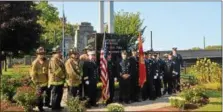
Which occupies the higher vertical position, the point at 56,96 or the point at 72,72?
the point at 72,72

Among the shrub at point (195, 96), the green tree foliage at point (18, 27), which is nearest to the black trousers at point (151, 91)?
the shrub at point (195, 96)

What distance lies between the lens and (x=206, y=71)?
17.3 metres

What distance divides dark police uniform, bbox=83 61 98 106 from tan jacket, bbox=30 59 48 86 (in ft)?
3.72

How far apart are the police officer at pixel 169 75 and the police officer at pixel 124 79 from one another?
2.58 metres

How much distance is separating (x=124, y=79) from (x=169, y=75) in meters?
3.01

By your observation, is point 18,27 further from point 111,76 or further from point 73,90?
point 73,90

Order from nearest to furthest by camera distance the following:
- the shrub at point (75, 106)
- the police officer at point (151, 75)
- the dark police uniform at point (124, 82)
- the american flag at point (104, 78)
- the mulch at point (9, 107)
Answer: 1. the mulch at point (9, 107)
2. the shrub at point (75, 106)
3. the american flag at point (104, 78)
4. the dark police uniform at point (124, 82)
5. the police officer at point (151, 75)

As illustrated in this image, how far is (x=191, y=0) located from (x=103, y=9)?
5.46 metres

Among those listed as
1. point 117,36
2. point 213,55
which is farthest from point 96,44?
point 213,55

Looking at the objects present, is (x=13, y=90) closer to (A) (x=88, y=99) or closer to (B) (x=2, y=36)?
(A) (x=88, y=99)

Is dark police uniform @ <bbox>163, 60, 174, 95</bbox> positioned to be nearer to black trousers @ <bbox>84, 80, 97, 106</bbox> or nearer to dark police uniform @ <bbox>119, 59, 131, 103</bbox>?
dark police uniform @ <bbox>119, 59, 131, 103</bbox>

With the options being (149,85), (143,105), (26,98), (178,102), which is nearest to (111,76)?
(143,105)

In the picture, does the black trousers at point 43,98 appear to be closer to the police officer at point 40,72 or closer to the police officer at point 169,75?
the police officer at point 40,72

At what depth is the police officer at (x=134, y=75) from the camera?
1335 centimetres
